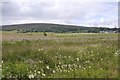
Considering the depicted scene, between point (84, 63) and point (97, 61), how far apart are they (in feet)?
2.58

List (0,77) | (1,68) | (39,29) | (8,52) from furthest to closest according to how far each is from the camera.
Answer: (39,29), (8,52), (1,68), (0,77)

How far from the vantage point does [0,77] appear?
913 cm

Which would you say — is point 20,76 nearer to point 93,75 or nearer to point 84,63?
point 93,75

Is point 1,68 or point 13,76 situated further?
point 1,68

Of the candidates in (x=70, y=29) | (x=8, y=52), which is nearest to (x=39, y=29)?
(x=70, y=29)

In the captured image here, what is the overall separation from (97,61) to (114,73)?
2.85 meters

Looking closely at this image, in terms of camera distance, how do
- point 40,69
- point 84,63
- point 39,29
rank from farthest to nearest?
1. point 39,29
2. point 84,63
3. point 40,69

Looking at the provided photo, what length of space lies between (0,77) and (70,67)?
288cm

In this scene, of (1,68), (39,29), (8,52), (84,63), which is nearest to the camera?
(1,68)

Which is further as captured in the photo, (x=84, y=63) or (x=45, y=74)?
(x=84, y=63)

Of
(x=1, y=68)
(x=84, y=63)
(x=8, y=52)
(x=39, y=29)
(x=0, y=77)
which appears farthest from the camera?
(x=39, y=29)

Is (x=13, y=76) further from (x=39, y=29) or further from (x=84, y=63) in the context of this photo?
(x=39, y=29)

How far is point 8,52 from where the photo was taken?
14.8 m

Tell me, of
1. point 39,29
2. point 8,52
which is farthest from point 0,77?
point 39,29
